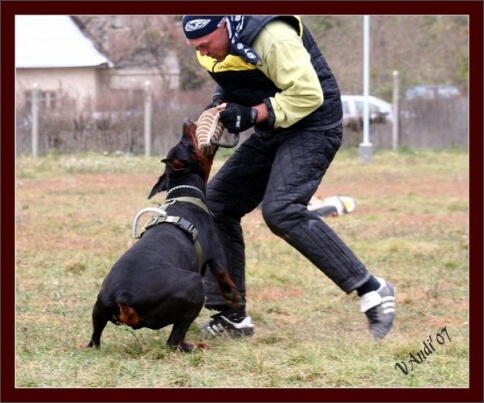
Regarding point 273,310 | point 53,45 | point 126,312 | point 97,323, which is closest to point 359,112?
point 53,45

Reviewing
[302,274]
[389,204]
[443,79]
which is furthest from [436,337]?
[443,79]

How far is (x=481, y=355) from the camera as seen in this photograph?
4.30 metres

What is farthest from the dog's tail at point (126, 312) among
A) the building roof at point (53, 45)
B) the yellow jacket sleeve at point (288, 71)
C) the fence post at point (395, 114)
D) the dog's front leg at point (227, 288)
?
the building roof at point (53, 45)

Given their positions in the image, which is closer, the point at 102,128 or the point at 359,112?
the point at 102,128

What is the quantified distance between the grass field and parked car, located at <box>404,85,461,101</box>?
11.3 metres

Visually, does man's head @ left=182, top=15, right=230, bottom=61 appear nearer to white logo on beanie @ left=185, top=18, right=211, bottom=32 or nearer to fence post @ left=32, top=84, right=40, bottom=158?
white logo on beanie @ left=185, top=18, right=211, bottom=32

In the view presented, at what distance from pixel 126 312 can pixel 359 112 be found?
19.5 metres

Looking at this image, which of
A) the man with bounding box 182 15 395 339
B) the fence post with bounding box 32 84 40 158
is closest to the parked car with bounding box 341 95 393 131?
the fence post with bounding box 32 84 40 158

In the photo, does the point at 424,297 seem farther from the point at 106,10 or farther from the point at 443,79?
the point at 443,79

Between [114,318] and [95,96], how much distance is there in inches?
724

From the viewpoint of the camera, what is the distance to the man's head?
15.2ft

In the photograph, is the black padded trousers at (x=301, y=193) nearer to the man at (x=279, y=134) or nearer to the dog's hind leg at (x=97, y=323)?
the man at (x=279, y=134)

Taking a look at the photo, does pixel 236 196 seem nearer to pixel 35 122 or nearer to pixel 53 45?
pixel 35 122

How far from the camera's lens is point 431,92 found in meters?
25.5
